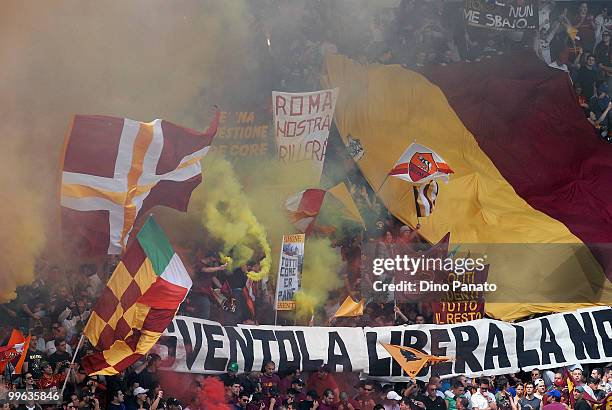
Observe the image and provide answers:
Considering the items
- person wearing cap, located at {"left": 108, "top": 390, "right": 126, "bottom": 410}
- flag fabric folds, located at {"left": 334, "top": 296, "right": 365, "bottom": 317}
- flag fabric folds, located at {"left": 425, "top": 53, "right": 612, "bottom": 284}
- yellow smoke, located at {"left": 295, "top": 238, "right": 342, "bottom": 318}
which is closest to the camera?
person wearing cap, located at {"left": 108, "top": 390, "right": 126, "bottom": 410}

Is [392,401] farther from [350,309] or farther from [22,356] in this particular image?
[22,356]

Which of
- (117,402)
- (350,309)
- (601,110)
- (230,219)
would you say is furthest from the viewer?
(601,110)

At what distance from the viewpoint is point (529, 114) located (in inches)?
459

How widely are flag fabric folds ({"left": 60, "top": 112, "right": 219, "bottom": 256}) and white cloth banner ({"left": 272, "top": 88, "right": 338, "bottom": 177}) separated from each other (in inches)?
56.6

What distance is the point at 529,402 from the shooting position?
30.5 feet

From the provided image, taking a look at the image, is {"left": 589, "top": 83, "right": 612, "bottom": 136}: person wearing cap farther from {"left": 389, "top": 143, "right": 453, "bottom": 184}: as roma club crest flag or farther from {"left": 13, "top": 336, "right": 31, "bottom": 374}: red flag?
{"left": 13, "top": 336, "right": 31, "bottom": 374}: red flag

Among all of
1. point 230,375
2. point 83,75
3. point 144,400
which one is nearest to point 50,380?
point 144,400

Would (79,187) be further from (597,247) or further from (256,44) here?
(597,247)

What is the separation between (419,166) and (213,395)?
3262 millimetres

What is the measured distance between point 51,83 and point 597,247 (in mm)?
5187

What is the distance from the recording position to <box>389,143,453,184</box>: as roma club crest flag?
1105 cm

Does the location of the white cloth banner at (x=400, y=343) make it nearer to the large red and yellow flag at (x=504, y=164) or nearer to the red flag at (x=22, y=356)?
the large red and yellow flag at (x=504, y=164)

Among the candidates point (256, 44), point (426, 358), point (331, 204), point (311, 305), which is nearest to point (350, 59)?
point (256, 44)

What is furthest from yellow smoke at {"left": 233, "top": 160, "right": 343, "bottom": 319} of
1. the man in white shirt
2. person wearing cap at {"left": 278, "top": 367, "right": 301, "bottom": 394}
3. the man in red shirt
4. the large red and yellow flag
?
the man in red shirt
